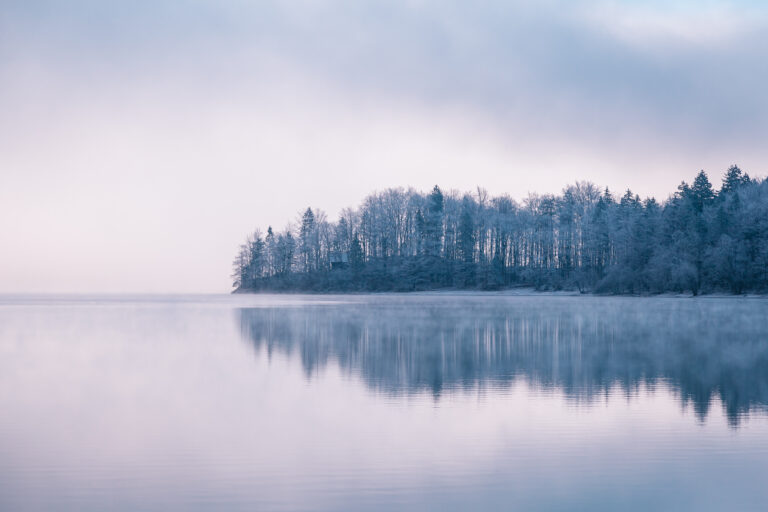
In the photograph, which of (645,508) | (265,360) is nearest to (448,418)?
(645,508)

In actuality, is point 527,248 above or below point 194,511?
above

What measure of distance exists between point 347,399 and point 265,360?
348 inches

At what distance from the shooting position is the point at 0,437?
45.0 ft

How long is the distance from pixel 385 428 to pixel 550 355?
46.4 ft

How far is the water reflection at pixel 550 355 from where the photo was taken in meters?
19.9

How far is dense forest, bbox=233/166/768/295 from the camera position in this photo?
331ft

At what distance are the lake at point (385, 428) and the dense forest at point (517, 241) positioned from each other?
7886cm

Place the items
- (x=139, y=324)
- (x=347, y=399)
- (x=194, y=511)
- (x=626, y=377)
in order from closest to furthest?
1. (x=194, y=511)
2. (x=347, y=399)
3. (x=626, y=377)
4. (x=139, y=324)

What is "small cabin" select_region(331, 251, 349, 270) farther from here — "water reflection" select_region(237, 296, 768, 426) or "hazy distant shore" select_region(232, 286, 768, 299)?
"water reflection" select_region(237, 296, 768, 426)

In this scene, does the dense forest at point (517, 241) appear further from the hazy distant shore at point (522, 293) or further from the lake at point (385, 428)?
the lake at point (385, 428)

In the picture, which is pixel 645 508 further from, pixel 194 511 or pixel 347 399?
pixel 347 399

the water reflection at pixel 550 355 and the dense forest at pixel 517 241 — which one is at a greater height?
the dense forest at pixel 517 241

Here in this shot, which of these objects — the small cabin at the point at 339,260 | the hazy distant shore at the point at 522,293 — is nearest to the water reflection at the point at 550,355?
the hazy distant shore at the point at 522,293

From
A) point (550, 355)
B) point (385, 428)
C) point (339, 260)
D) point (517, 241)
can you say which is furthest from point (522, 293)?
point (385, 428)
